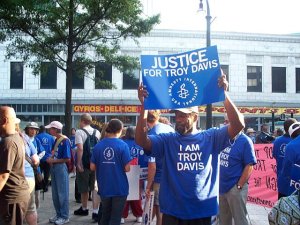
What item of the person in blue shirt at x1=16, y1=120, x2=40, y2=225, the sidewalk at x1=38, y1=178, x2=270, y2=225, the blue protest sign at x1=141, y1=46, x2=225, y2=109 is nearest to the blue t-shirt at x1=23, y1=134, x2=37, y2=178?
the person in blue shirt at x1=16, y1=120, x2=40, y2=225

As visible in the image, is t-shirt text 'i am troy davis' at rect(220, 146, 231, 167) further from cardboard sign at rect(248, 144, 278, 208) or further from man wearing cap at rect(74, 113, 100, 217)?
man wearing cap at rect(74, 113, 100, 217)

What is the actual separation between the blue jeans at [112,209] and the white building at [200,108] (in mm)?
21230

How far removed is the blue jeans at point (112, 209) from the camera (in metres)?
5.73

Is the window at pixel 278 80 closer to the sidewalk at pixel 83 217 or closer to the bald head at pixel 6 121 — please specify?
the sidewalk at pixel 83 217

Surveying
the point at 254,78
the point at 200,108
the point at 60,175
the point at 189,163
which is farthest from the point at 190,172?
the point at 254,78

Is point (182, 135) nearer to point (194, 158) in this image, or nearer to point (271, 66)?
point (194, 158)

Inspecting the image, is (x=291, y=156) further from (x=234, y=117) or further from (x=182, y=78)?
(x=182, y=78)

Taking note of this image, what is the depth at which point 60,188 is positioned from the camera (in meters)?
7.41

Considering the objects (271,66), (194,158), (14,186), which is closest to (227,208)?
(194,158)

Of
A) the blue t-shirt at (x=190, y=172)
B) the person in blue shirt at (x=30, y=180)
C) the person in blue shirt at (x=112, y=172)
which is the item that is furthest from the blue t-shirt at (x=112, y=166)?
the blue t-shirt at (x=190, y=172)

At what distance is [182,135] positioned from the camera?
3.89m

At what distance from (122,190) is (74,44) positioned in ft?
28.0

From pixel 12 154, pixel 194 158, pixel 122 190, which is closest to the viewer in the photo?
pixel 194 158

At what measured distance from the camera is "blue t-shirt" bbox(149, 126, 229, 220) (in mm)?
3736
